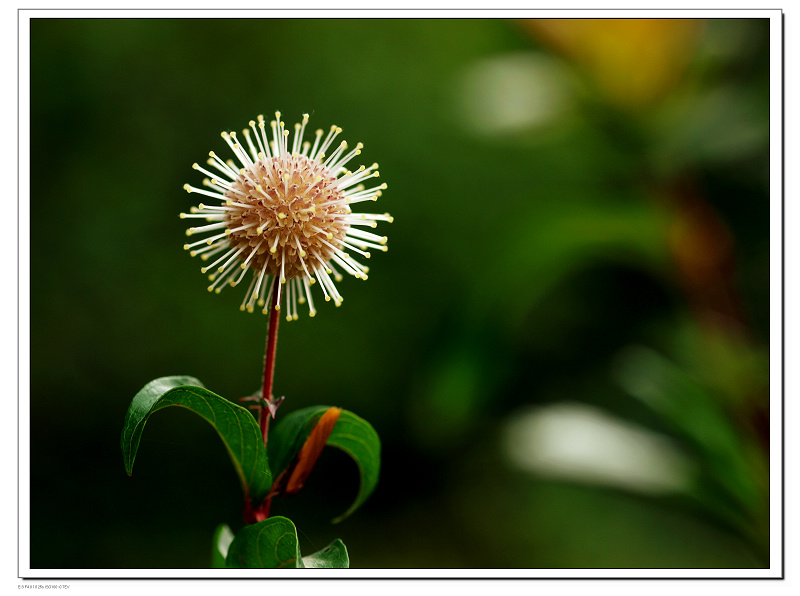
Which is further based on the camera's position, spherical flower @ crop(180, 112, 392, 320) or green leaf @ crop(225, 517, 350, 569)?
spherical flower @ crop(180, 112, 392, 320)

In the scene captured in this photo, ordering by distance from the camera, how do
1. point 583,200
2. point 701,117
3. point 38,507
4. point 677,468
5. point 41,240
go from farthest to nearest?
point 41,240 → point 38,507 → point 583,200 → point 701,117 → point 677,468

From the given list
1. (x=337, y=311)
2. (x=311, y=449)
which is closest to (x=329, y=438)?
(x=311, y=449)

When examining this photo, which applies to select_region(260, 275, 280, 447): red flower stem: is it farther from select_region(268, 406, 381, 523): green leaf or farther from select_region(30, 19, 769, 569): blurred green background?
select_region(30, 19, 769, 569): blurred green background

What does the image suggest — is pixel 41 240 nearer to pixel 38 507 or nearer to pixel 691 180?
pixel 38 507

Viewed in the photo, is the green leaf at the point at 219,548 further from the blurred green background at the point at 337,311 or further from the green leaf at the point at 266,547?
the blurred green background at the point at 337,311

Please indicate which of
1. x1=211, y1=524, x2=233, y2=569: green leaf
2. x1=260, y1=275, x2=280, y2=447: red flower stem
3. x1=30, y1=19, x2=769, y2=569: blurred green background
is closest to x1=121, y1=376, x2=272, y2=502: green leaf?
x1=260, y1=275, x2=280, y2=447: red flower stem
